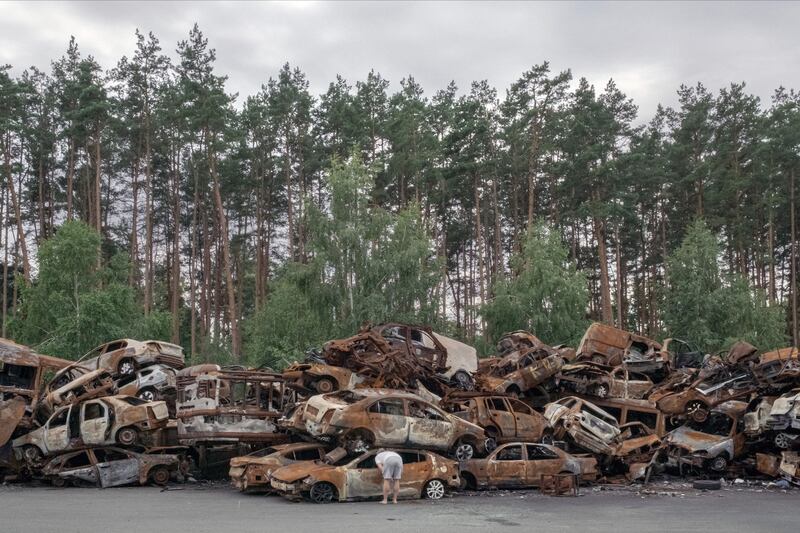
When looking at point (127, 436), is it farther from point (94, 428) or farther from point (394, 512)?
point (394, 512)

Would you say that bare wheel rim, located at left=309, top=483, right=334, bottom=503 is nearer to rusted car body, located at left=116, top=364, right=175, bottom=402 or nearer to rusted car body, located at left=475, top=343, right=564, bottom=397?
rusted car body, located at left=475, top=343, right=564, bottom=397

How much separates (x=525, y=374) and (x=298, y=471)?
923 cm

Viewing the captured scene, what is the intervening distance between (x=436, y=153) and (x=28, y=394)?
33.1 metres

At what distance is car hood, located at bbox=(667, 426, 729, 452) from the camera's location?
787 inches

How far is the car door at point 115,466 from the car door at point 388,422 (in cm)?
621

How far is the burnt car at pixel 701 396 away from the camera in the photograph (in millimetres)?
21297

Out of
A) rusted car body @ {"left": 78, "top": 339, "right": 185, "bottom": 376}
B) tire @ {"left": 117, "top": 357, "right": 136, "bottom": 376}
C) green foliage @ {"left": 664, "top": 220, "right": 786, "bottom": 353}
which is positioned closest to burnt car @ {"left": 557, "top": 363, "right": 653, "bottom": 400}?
rusted car body @ {"left": 78, "top": 339, "right": 185, "bottom": 376}

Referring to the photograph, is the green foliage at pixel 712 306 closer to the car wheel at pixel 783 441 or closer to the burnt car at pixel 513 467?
the car wheel at pixel 783 441

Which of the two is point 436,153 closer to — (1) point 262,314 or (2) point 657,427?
(1) point 262,314

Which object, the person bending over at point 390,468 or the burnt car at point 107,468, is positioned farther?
the burnt car at point 107,468

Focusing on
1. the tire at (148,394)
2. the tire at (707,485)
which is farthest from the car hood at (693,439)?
the tire at (148,394)

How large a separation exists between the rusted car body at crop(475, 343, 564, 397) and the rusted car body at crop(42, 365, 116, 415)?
10567 mm

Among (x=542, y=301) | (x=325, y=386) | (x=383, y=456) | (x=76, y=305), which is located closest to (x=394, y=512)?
(x=383, y=456)

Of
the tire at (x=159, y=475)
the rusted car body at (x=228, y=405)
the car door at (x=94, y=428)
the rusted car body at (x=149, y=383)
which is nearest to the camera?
the rusted car body at (x=228, y=405)
